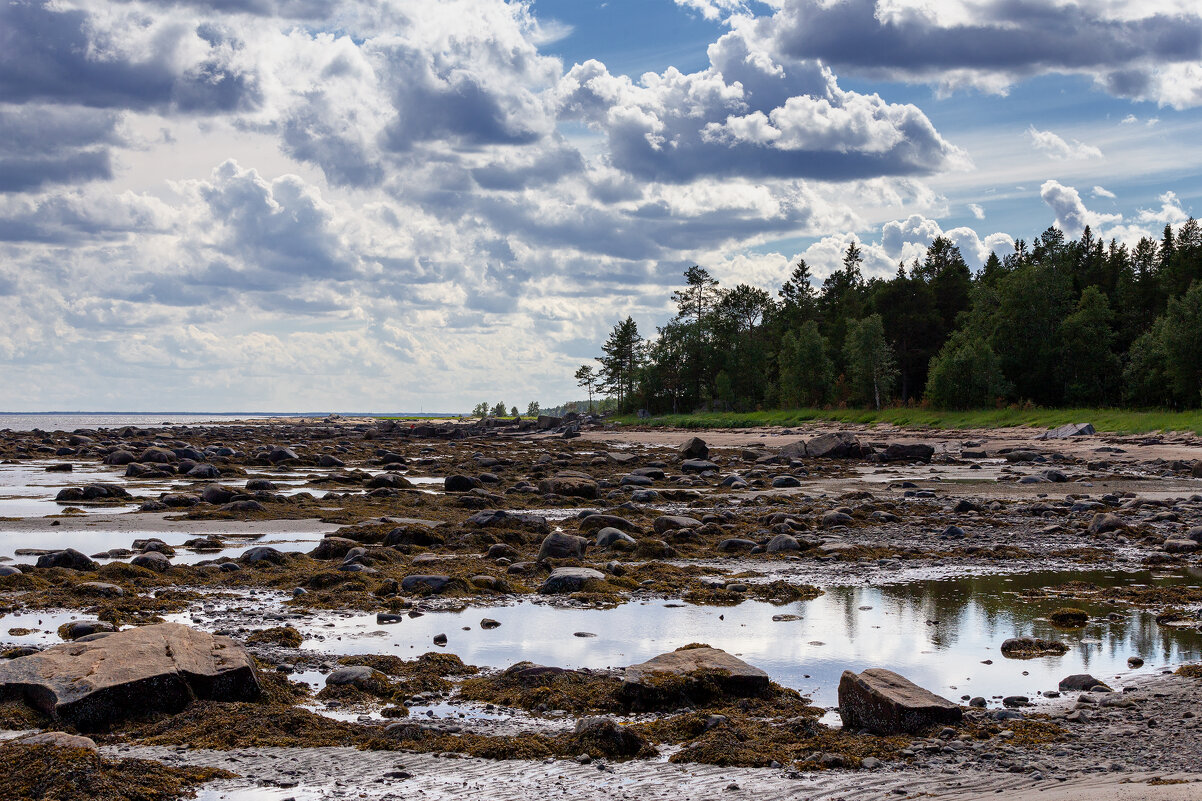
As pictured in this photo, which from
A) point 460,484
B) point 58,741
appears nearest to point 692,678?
point 58,741

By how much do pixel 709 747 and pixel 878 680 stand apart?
4.79 ft

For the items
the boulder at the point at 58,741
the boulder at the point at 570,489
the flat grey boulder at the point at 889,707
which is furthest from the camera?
the boulder at the point at 570,489

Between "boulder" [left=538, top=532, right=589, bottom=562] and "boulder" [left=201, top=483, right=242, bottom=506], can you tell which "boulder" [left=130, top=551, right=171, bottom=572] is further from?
"boulder" [left=201, top=483, right=242, bottom=506]

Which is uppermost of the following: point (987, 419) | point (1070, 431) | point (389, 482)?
point (987, 419)

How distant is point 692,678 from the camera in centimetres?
693

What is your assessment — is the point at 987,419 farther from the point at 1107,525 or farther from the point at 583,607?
the point at 583,607

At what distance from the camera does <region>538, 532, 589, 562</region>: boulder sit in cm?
1352

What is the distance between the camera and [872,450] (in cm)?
3900

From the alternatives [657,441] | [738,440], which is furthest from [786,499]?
[657,441]

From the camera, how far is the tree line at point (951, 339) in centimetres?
6250

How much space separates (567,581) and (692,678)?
4.63 meters

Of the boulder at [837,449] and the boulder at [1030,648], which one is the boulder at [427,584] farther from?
the boulder at [837,449]

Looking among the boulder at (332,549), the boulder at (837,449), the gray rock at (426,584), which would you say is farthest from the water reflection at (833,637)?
the boulder at (837,449)

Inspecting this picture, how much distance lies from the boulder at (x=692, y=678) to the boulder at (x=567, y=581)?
13.5ft
